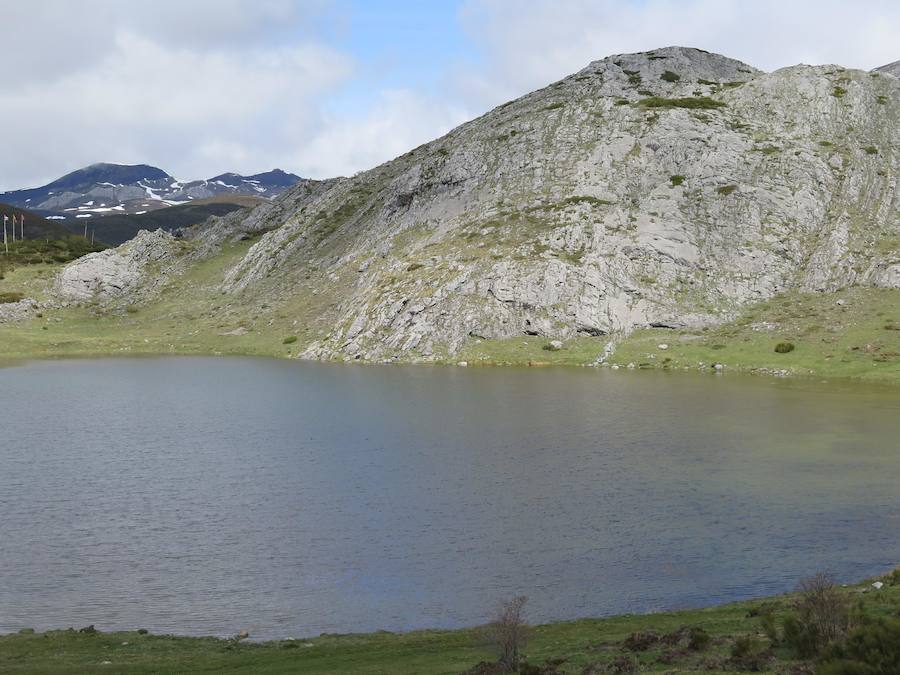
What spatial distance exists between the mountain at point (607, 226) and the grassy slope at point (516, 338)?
5.92 ft

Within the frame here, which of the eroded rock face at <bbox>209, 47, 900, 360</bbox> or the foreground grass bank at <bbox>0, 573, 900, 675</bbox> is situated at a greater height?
the eroded rock face at <bbox>209, 47, 900, 360</bbox>

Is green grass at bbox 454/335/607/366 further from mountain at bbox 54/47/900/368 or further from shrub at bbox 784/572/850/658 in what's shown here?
shrub at bbox 784/572/850/658

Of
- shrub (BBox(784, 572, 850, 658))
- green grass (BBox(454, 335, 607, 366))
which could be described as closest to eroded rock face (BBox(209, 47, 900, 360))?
green grass (BBox(454, 335, 607, 366))

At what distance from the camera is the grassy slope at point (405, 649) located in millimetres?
22750

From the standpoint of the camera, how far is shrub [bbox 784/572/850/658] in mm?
20312

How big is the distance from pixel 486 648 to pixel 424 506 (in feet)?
71.5

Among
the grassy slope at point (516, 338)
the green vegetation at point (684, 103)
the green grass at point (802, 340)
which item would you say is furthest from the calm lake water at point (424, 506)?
the green vegetation at point (684, 103)

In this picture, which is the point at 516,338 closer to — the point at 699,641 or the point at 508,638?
the point at 699,641

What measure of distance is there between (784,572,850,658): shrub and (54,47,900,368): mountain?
10720cm

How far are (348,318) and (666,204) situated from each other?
69371 millimetres

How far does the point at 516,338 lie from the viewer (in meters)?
132

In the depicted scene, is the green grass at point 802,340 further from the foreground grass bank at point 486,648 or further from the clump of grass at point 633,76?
the foreground grass bank at point 486,648

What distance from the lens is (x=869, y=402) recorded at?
8400cm

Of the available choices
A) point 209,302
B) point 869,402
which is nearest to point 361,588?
point 869,402
